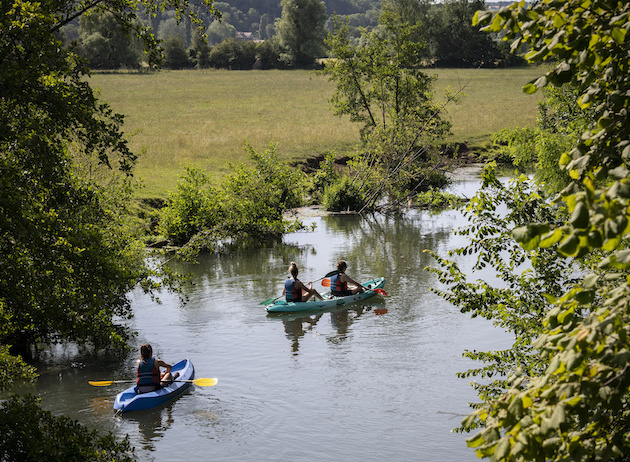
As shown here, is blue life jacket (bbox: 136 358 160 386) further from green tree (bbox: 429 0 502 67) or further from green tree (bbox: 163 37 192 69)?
green tree (bbox: 163 37 192 69)

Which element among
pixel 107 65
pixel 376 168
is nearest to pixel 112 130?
pixel 376 168

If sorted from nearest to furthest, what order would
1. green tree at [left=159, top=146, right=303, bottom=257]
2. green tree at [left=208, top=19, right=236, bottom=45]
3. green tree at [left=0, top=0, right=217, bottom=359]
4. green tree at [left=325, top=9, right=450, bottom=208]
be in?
green tree at [left=0, top=0, right=217, bottom=359] → green tree at [left=159, top=146, right=303, bottom=257] → green tree at [left=325, top=9, right=450, bottom=208] → green tree at [left=208, top=19, right=236, bottom=45]

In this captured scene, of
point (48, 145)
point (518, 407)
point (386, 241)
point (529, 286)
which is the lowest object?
point (386, 241)

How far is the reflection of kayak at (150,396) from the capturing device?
11.6 metres

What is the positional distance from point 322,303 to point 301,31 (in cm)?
7411

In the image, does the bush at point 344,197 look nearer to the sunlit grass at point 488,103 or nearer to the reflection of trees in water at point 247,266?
the reflection of trees in water at point 247,266

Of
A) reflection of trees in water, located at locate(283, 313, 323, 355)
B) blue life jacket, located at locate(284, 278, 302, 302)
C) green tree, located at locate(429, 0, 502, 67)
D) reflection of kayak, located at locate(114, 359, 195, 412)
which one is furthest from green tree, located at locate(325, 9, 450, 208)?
green tree, located at locate(429, 0, 502, 67)

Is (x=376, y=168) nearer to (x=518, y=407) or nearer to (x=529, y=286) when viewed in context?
(x=529, y=286)

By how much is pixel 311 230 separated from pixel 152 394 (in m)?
14.9

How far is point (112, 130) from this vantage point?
8203mm

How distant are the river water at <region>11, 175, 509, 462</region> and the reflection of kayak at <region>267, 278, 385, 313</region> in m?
0.20

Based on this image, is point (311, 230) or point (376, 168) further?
point (376, 168)

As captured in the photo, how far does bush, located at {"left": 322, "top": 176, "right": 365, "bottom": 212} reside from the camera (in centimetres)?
3014

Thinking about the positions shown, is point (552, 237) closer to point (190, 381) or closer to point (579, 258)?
point (579, 258)
